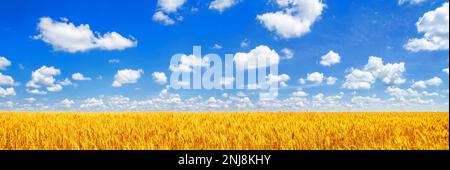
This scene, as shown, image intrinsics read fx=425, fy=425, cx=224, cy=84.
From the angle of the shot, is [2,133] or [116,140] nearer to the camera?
[116,140]

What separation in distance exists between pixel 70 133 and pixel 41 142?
2.80ft
